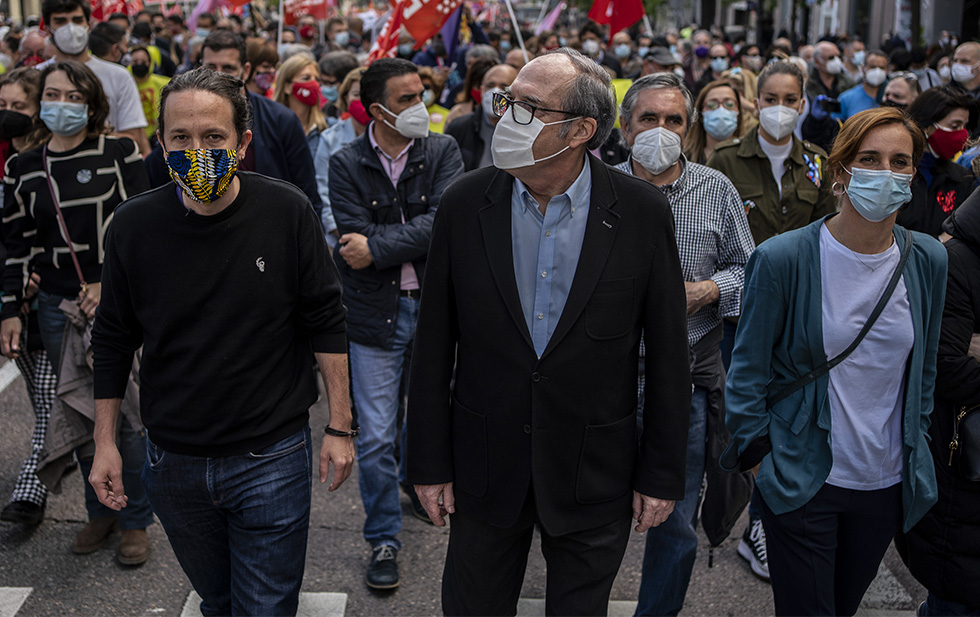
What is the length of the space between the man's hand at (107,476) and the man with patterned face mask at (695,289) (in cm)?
191

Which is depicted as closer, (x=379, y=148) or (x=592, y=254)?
(x=592, y=254)

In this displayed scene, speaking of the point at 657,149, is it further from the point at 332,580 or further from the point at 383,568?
the point at 332,580

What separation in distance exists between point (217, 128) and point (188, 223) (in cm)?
29

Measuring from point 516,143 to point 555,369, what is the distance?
2.09 ft

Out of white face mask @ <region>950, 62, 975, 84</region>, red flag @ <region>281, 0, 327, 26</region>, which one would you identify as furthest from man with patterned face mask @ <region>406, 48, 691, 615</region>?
red flag @ <region>281, 0, 327, 26</region>

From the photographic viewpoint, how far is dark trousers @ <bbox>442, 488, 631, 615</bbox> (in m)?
2.92

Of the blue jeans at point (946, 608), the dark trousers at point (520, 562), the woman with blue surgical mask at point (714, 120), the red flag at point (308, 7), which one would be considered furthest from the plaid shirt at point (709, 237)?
the red flag at point (308, 7)

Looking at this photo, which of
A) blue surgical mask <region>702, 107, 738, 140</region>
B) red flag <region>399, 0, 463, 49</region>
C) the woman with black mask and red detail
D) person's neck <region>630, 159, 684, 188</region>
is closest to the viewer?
person's neck <region>630, 159, 684, 188</region>

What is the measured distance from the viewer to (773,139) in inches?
203

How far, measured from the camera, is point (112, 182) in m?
4.45

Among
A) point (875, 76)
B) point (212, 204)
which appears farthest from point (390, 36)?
point (212, 204)

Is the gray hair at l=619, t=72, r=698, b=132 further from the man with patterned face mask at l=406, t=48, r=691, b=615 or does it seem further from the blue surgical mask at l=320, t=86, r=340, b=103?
the blue surgical mask at l=320, t=86, r=340, b=103

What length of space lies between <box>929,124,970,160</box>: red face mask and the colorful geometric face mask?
147 inches

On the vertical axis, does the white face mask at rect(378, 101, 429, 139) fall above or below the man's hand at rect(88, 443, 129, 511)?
above
